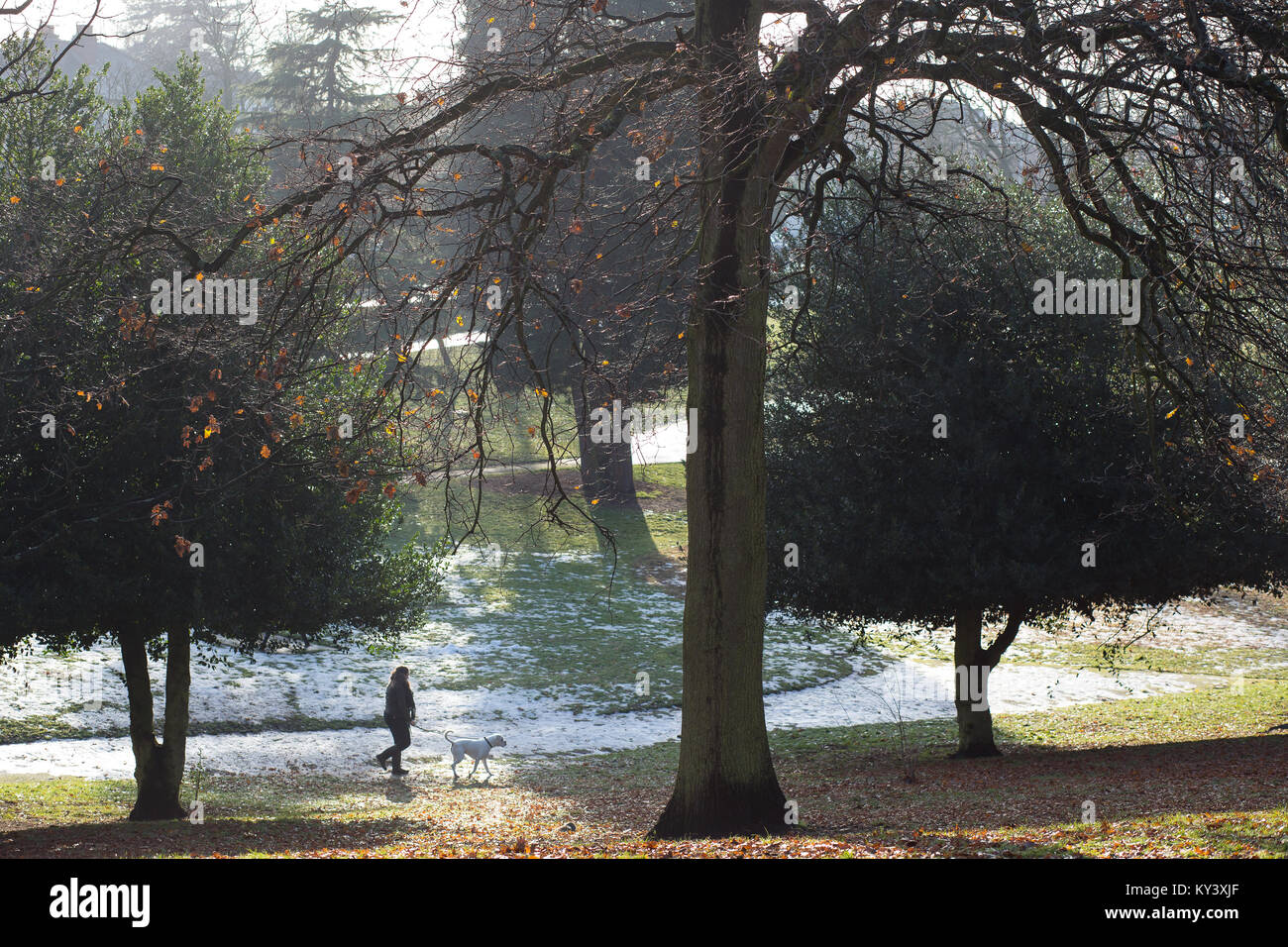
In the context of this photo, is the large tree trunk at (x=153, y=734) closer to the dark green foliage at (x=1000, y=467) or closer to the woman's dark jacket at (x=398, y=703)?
the woman's dark jacket at (x=398, y=703)

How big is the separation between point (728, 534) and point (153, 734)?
27.3ft

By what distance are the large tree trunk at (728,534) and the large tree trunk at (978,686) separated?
7.16 meters

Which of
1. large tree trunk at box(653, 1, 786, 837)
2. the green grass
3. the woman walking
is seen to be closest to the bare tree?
large tree trunk at box(653, 1, 786, 837)

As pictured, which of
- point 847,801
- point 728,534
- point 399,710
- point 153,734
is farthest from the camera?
point 399,710

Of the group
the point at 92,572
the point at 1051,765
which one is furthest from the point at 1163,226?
the point at 92,572

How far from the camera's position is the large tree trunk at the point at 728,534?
9.65 meters

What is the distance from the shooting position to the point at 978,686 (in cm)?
1591

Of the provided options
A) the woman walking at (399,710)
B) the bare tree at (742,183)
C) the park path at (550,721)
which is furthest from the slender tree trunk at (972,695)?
the woman walking at (399,710)

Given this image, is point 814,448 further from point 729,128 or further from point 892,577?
point 729,128

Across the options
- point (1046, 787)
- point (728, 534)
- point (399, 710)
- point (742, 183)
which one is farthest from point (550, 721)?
point (742, 183)

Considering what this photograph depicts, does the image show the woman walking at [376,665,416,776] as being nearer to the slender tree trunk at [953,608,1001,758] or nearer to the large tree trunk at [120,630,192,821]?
the large tree trunk at [120,630,192,821]

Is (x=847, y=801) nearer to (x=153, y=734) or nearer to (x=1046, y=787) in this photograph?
(x=1046, y=787)

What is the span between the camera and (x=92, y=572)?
1188 cm
